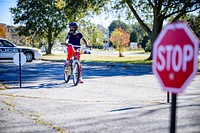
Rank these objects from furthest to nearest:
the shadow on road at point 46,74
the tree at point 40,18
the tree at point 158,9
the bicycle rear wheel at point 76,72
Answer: the tree at point 40,18
the tree at point 158,9
the shadow on road at point 46,74
the bicycle rear wheel at point 76,72

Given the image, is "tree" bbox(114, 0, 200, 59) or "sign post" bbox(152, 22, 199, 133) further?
"tree" bbox(114, 0, 200, 59)

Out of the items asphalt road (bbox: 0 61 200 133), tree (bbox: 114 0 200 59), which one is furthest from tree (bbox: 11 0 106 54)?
asphalt road (bbox: 0 61 200 133)

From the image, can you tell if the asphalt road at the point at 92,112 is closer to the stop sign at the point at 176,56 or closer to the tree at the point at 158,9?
the stop sign at the point at 176,56

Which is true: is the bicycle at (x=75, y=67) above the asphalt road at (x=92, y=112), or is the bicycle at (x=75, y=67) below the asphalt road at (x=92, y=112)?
above

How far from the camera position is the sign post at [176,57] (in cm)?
179

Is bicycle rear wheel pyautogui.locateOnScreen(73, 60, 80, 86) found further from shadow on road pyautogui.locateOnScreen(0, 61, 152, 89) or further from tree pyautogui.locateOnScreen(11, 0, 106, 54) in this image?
tree pyautogui.locateOnScreen(11, 0, 106, 54)

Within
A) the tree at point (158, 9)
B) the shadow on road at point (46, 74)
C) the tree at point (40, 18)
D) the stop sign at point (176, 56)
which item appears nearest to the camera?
the stop sign at point (176, 56)

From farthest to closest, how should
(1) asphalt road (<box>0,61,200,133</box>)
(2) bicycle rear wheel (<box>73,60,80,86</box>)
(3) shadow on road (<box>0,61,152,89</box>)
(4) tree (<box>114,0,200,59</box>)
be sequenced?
1. (4) tree (<box>114,0,200,59</box>)
2. (3) shadow on road (<box>0,61,152,89</box>)
3. (2) bicycle rear wheel (<box>73,60,80,86</box>)
4. (1) asphalt road (<box>0,61,200,133</box>)

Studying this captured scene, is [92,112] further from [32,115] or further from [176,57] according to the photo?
[176,57]

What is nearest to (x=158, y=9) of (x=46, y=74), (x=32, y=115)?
(x=46, y=74)

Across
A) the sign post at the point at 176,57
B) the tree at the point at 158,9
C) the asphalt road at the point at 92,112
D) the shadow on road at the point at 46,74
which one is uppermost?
the tree at the point at 158,9

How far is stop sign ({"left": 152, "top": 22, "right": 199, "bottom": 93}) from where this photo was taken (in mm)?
1791

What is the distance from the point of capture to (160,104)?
224 inches

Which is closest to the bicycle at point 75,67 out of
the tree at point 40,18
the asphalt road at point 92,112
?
the asphalt road at point 92,112
